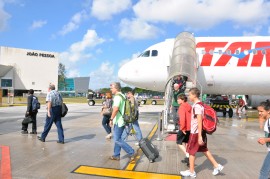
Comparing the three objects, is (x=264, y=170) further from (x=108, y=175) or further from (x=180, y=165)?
(x=108, y=175)

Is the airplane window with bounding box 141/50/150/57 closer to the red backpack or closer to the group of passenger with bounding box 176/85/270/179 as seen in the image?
the group of passenger with bounding box 176/85/270/179

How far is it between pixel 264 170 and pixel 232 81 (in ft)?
40.7

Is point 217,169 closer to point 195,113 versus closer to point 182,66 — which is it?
point 195,113

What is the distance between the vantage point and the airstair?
12330 millimetres

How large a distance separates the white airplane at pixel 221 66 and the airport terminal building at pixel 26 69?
84.7 metres

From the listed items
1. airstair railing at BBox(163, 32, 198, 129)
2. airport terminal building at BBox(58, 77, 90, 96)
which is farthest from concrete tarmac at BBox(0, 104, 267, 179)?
airport terminal building at BBox(58, 77, 90, 96)

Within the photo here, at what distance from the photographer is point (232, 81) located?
1652 cm

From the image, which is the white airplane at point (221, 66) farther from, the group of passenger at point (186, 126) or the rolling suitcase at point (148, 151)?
the rolling suitcase at point (148, 151)

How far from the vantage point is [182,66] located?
14.1 metres

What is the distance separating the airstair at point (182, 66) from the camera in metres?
12.3

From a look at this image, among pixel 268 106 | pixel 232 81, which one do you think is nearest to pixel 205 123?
pixel 268 106

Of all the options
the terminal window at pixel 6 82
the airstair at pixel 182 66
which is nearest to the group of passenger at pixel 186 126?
the airstair at pixel 182 66

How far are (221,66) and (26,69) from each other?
301 ft

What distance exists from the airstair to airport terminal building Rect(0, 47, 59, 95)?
8665 cm
